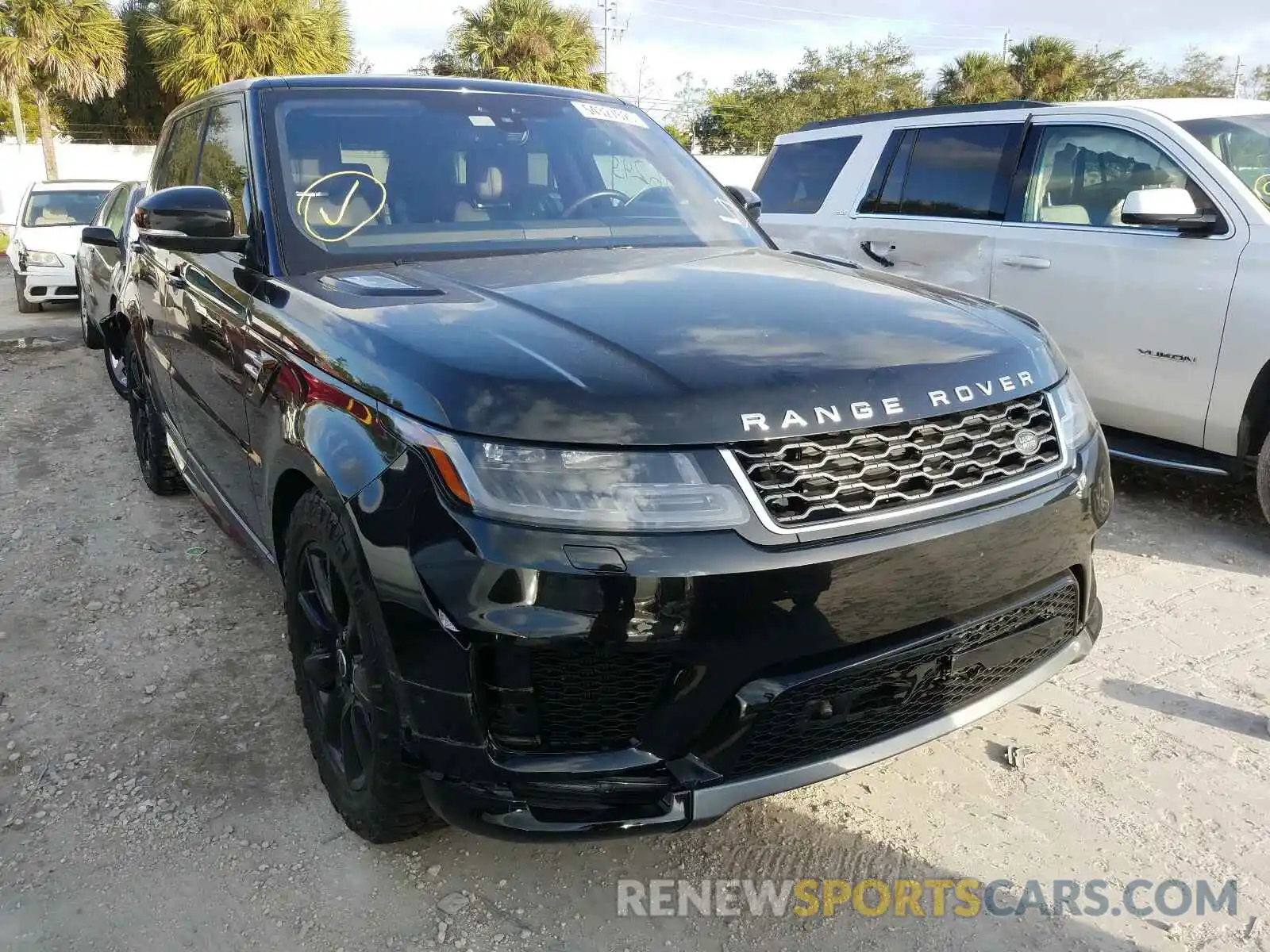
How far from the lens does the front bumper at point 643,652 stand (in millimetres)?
1782

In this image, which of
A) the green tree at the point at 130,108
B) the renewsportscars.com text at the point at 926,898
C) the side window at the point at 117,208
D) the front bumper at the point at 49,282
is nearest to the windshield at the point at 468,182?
the renewsportscars.com text at the point at 926,898

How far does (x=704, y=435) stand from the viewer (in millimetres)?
1836

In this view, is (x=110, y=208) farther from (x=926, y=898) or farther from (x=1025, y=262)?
(x=926, y=898)

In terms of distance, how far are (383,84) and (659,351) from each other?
1.75 metres

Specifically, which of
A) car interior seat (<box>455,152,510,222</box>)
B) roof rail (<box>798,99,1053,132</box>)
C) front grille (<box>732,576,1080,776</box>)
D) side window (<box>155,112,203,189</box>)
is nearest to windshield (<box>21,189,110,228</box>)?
side window (<box>155,112,203,189</box>)

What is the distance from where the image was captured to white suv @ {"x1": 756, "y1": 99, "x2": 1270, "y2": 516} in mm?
4051

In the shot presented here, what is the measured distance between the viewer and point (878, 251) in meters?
5.68

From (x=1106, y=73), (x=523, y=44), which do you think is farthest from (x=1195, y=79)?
(x=523, y=44)

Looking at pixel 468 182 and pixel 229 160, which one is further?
pixel 229 160

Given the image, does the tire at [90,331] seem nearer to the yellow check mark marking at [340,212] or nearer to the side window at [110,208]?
the side window at [110,208]

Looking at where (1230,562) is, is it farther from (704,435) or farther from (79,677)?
(79,677)

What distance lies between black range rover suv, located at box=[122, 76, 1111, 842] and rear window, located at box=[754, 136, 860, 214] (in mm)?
3751

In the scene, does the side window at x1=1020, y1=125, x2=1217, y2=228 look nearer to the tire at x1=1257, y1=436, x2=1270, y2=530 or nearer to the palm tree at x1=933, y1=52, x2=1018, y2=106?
the tire at x1=1257, y1=436, x2=1270, y2=530

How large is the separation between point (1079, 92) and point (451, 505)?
39.5 m
